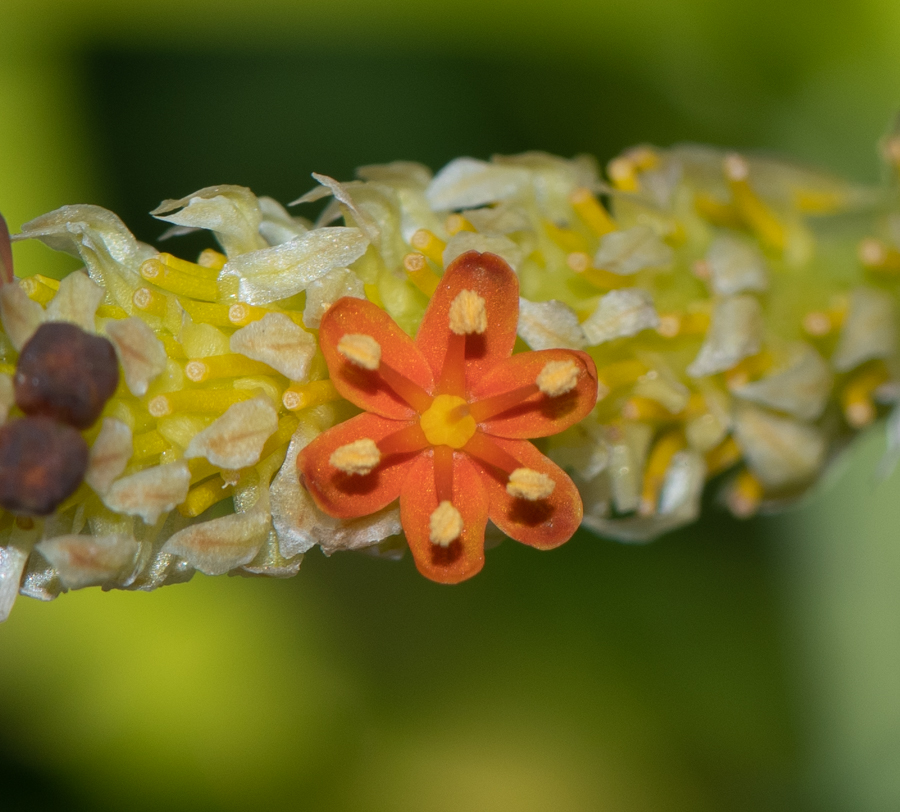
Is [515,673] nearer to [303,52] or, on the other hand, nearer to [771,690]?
[771,690]

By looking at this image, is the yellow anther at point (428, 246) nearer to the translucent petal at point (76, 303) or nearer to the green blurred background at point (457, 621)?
the translucent petal at point (76, 303)

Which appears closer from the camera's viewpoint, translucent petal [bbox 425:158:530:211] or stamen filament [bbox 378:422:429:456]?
stamen filament [bbox 378:422:429:456]

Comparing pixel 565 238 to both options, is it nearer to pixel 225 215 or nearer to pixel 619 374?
pixel 619 374

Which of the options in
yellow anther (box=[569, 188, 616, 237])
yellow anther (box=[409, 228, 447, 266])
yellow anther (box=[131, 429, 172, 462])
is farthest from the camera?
yellow anther (box=[569, 188, 616, 237])

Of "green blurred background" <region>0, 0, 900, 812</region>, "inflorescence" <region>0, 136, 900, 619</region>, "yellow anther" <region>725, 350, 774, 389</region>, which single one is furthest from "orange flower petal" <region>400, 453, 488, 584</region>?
"green blurred background" <region>0, 0, 900, 812</region>

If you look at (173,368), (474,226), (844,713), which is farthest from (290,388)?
(844,713)

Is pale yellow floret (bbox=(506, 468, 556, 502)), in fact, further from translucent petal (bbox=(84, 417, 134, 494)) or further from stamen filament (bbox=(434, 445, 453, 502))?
translucent petal (bbox=(84, 417, 134, 494))
